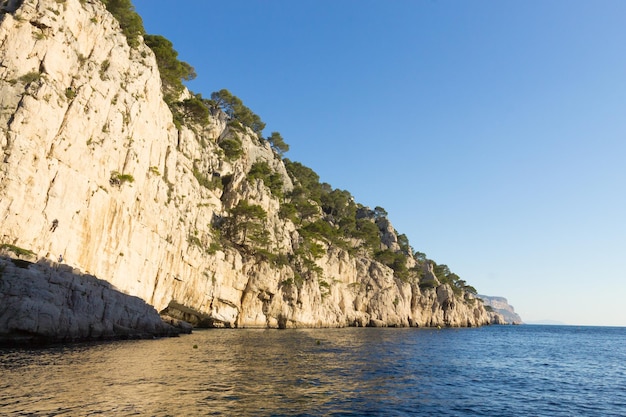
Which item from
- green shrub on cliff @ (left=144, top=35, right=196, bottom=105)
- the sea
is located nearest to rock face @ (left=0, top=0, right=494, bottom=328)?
green shrub on cliff @ (left=144, top=35, right=196, bottom=105)

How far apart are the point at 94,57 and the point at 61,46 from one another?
5754 millimetres

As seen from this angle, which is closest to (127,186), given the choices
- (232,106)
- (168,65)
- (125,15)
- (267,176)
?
(125,15)

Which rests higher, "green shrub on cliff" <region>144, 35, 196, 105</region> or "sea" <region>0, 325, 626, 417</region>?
"green shrub on cliff" <region>144, 35, 196, 105</region>

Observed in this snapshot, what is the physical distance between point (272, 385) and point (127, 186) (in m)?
35.6

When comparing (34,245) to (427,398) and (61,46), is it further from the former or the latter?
(427,398)

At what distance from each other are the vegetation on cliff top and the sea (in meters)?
39.6

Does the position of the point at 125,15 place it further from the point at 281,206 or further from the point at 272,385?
the point at 272,385

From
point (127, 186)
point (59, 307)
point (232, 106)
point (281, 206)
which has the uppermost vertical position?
point (232, 106)

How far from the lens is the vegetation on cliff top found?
7038 cm

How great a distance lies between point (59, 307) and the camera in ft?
106

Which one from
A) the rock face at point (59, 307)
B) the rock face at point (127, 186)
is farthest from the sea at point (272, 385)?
the rock face at point (127, 186)

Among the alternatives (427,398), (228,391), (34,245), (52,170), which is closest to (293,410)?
(228,391)

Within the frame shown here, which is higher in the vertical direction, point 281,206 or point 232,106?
point 232,106

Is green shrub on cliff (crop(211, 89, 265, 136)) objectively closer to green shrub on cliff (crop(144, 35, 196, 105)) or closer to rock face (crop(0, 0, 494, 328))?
rock face (crop(0, 0, 494, 328))
